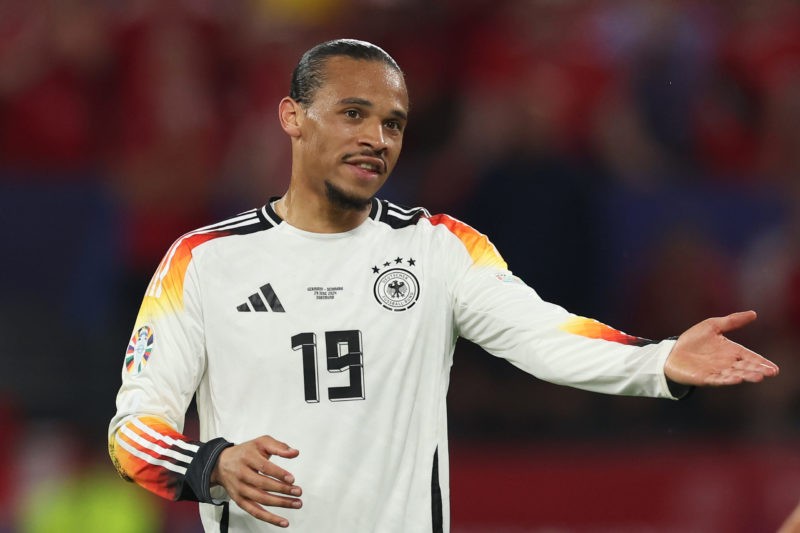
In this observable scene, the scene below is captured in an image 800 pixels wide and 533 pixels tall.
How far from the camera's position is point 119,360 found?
7.94 m

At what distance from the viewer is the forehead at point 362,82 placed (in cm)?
466

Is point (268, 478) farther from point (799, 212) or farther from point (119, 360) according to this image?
point (799, 212)

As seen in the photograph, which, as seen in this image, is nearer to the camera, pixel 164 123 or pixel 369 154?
pixel 369 154

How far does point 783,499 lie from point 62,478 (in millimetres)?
3874

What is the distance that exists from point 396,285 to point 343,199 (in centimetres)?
34

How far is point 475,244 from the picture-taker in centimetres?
478

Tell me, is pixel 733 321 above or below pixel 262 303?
below

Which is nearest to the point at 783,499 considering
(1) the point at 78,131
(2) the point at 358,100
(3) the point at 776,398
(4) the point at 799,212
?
(3) the point at 776,398

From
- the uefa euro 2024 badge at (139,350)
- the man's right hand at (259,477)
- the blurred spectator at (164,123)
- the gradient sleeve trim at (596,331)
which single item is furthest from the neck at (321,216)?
the blurred spectator at (164,123)

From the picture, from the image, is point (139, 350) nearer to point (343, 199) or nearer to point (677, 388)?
point (343, 199)

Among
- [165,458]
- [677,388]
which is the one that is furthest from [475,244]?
[165,458]

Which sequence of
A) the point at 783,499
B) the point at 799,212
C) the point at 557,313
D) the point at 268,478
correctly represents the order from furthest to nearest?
the point at 799,212, the point at 783,499, the point at 557,313, the point at 268,478

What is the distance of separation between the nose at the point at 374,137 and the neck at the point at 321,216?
0.85 ft

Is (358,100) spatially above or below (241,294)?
above
